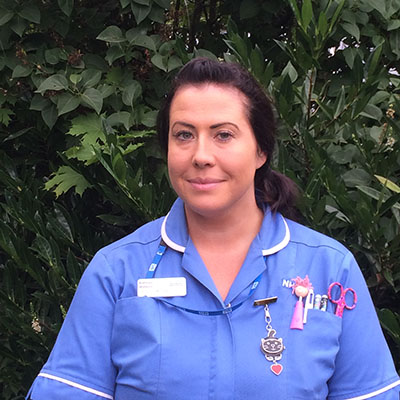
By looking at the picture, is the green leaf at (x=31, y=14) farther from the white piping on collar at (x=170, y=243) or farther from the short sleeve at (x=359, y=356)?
the short sleeve at (x=359, y=356)

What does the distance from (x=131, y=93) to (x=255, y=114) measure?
3.17ft

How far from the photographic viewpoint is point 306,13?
2.41m

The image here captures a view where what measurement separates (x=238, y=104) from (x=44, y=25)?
53.7 inches

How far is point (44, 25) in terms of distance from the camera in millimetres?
2893

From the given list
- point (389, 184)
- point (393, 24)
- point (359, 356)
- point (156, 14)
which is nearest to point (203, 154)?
point (359, 356)

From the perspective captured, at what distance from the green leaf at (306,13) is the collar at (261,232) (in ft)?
2.52

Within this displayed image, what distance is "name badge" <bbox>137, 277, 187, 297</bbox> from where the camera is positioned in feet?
6.00

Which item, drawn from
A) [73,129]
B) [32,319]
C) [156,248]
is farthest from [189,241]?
[32,319]

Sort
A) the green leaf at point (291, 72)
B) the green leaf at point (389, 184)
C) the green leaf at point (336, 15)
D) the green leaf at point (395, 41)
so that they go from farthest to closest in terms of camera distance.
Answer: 1. the green leaf at point (395, 41)
2. the green leaf at point (291, 72)
3. the green leaf at point (336, 15)
4. the green leaf at point (389, 184)

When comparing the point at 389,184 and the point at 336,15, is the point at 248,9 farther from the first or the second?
the point at 389,184

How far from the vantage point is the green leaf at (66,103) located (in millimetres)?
2688

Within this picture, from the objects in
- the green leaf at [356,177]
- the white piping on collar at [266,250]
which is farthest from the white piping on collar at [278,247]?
the green leaf at [356,177]

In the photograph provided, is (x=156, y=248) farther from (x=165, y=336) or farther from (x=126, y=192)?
(x=126, y=192)

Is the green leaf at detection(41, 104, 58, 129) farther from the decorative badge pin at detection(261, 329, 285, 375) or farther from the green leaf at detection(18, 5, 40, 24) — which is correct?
the decorative badge pin at detection(261, 329, 285, 375)
